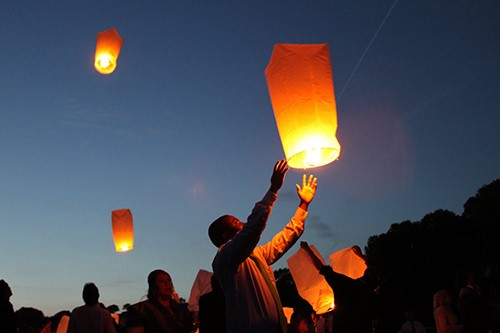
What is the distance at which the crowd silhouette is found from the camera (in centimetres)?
408

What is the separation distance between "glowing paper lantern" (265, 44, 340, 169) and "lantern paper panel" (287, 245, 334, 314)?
330 centimetres

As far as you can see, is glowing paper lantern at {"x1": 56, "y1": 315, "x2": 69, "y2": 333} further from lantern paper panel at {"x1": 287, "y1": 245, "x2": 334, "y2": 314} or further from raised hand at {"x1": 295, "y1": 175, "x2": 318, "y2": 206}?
raised hand at {"x1": 295, "y1": 175, "x2": 318, "y2": 206}

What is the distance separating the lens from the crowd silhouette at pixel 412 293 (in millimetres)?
4082

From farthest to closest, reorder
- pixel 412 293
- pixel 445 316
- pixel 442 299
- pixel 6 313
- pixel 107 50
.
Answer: pixel 412 293, pixel 107 50, pixel 442 299, pixel 445 316, pixel 6 313

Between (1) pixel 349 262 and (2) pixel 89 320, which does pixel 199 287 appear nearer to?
(1) pixel 349 262

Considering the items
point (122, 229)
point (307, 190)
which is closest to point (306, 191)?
point (307, 190)

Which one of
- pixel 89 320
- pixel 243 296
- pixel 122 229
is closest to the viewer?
pixel 243 296

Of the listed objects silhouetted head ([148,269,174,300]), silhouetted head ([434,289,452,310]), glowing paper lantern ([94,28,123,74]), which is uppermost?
glowing paper lantern ([94,28,123,74])

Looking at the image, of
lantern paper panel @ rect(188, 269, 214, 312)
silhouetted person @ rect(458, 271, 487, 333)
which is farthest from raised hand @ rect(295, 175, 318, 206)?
lantern paper panel @ rect(188, 269, 214, 312)

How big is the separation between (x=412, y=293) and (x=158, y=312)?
35127mm

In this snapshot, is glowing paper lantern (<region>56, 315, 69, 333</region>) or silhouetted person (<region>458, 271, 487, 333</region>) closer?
silhouetted person (<region>458, 271, 487, 333</region>)

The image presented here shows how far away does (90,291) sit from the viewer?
5.15m

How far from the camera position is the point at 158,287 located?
4.08 metres

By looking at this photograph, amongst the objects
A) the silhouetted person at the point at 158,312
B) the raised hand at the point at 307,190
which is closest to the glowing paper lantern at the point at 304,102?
the raised hand at the point at 307,190
